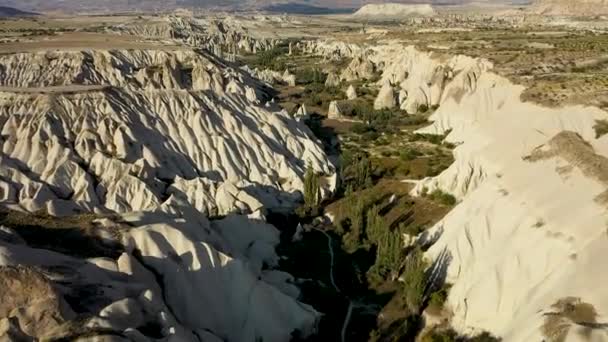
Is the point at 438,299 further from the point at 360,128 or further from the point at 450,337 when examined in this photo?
the point at 360,128

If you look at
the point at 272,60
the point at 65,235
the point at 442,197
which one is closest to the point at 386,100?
the point at 442,197

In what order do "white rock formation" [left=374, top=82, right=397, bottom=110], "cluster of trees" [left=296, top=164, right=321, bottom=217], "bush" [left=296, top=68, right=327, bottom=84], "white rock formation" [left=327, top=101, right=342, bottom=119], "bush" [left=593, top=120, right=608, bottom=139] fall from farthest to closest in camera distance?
"bush" [left=296, top=68, right=327, bottom=84]
"white rock formation" [left=374, top=82, right=397, bottom=110]
"white rock formation" [left=327, top=101, right=342, bottom=119]
"cluster of trees" [left=296, top=164, right=321, bottom=217]
"bush" [left=593, top=120, right=608, bottom=139]

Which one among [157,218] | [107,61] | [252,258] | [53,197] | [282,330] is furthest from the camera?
[107,61]

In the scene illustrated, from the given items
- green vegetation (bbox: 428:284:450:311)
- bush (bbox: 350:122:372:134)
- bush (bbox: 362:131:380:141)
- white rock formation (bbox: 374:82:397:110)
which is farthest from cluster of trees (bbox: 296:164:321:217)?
white rock formation (bbox: 374:82:397:110)

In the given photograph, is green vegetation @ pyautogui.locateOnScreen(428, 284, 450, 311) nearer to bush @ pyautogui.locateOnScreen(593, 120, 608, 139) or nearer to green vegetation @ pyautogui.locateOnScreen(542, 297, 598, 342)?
green vegetation @ pyautogui.locateOnScreen(542, 297, 598, 342)

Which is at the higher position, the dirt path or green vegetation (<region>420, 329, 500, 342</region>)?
green vegetation (<region>420, 329, 500, 342</region>)

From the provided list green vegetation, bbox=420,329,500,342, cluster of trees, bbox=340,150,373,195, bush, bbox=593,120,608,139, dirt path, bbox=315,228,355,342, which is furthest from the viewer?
cluster of trees, bbox=340,150,373,195

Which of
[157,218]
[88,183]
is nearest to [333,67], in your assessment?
[88,183]

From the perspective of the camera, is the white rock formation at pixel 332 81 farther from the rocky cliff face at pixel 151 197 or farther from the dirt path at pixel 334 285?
the dirt path at pixel 334 285

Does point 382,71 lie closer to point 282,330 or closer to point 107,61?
point 107,61
